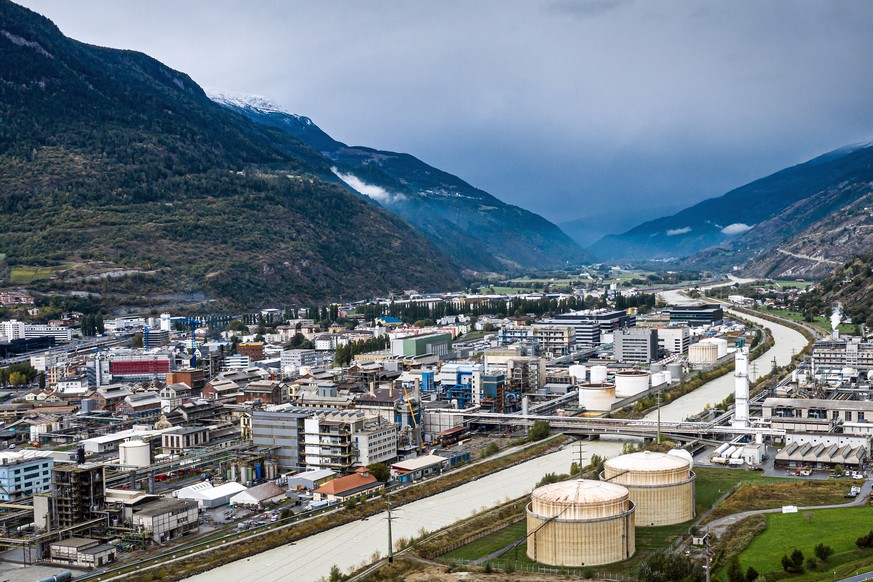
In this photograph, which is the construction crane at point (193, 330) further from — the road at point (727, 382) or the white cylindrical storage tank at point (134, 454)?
the road at point (727, 382)

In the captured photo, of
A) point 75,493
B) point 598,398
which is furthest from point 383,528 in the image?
point 598,398

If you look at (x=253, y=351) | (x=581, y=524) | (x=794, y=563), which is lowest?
(x=794, y=563)

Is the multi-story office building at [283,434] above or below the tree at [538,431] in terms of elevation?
above

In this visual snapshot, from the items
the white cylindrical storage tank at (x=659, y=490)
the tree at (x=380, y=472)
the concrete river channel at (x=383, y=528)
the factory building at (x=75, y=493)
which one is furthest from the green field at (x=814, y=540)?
the factory building at (x=75, y=493)

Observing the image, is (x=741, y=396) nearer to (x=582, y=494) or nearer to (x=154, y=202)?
(x=582, y=494)

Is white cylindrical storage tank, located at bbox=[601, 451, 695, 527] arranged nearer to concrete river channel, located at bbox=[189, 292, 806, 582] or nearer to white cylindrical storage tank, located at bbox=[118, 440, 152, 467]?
concrete river channel, located at bbox=[189, 292, 806, 582]

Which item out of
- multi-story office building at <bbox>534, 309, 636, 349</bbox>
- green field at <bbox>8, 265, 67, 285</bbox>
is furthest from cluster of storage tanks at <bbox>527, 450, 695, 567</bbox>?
green field at <bbox>8, 265, 67, 285</bbox>
